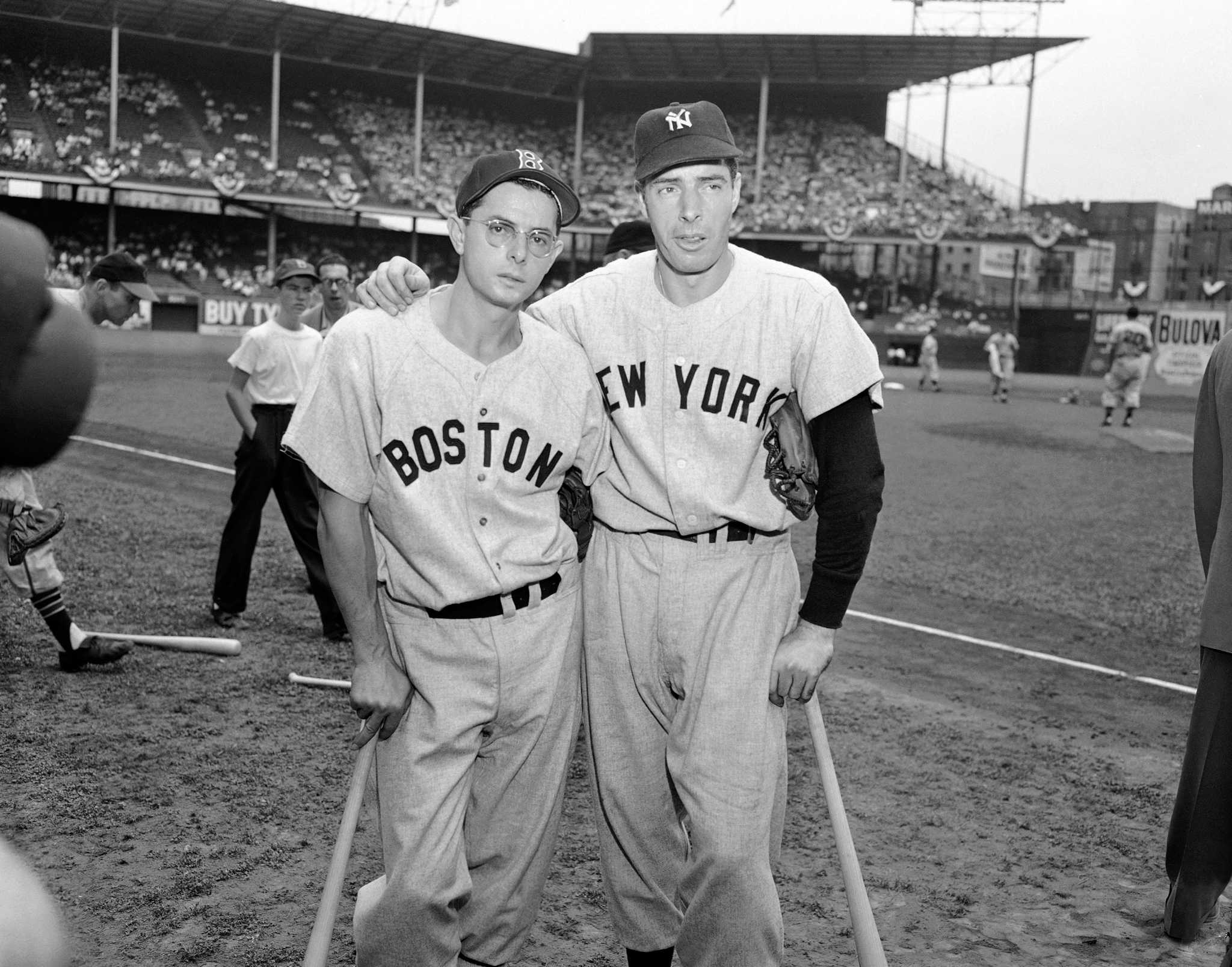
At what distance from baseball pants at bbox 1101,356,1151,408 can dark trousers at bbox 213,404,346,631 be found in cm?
1708

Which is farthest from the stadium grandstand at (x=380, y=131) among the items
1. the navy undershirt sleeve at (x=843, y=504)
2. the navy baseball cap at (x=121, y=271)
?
the navy undershirt sleeve at (x=843, y=504)

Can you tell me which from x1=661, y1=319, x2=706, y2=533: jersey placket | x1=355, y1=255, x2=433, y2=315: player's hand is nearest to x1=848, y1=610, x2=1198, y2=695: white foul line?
x1=661, y1=319, x2=706, y2=533: jersey placket

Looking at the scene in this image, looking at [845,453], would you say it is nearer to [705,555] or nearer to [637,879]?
[705,555]

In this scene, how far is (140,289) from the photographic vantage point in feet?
19.8

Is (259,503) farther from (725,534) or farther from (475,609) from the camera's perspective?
(725,534)

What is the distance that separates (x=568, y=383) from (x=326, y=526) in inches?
27.6

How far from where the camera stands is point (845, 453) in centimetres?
295

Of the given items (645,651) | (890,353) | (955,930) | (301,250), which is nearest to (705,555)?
(645,651)

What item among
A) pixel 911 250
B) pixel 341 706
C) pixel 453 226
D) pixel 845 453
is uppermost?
pixel 911 250

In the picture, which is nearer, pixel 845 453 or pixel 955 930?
pixel 845 453

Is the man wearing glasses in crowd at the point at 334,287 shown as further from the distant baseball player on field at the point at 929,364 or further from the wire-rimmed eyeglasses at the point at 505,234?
the distant baseball player on field at the point at 929,364

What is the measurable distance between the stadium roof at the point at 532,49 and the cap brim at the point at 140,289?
3649 cm

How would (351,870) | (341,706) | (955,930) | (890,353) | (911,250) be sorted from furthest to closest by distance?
(911,250) < (890,353) < (341,706) < (351,870) < (955,930)

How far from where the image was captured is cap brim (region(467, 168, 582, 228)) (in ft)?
9.49
